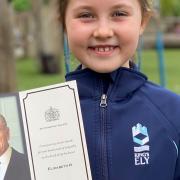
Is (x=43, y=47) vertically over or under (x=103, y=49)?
under

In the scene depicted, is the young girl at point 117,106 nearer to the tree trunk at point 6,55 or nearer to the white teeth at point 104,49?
the white teeth at point 104,49

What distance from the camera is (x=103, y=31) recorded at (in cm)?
179

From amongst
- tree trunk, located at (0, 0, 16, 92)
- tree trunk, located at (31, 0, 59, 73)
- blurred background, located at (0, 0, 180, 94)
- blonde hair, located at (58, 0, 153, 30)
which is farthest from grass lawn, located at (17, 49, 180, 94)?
blonde hair, located at (58, 0, 153, 30)

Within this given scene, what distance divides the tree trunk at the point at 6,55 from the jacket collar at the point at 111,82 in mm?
6619

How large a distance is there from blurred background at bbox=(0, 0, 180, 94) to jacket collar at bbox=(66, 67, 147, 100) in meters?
0.18

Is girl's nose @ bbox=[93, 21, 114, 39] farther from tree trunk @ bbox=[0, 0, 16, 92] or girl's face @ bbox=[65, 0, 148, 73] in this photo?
tree trunk @ bbox=[0, 0, 16, 92]

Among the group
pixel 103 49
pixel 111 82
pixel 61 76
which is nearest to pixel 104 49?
pixel 103 49

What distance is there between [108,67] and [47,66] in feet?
49.7

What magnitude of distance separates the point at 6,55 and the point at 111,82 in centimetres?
682

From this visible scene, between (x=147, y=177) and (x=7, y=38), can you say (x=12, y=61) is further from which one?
(x=147, y=177)

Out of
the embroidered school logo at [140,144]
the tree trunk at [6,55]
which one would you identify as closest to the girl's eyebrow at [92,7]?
the embroidered school logo at [140,144]

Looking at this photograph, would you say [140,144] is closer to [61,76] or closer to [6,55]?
[6,55]

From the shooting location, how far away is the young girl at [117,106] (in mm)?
1817

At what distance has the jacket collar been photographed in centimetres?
188
